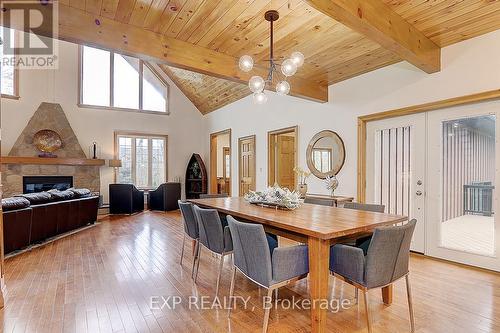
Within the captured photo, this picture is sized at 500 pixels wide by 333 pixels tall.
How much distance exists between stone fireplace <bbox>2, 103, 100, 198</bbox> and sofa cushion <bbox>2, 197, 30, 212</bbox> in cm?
326

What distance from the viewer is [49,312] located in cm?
221

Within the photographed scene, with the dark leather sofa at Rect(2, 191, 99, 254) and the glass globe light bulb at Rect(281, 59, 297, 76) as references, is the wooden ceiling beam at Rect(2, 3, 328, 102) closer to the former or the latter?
the glass globe light bulb at Rect(281, 59, 297, 76)

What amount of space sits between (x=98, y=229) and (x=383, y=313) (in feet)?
16.9

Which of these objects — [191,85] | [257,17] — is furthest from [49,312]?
[191,85]

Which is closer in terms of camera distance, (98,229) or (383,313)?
Result: (383,313)

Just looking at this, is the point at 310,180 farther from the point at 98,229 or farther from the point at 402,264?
the point at 98,229

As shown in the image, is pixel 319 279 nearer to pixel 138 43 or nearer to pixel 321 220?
pixel 321 220

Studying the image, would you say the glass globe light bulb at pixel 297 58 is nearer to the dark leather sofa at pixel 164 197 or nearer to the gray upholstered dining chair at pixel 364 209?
the gray upholstered dining chair at pixel 364 209

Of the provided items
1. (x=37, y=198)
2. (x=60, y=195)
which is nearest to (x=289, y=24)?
(x=37, y=198)

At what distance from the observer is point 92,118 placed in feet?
24.6

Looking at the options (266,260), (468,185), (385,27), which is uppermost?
(385,27)

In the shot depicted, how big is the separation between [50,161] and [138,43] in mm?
5201

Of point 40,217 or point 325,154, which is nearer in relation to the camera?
point 40,217

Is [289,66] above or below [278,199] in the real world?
above
